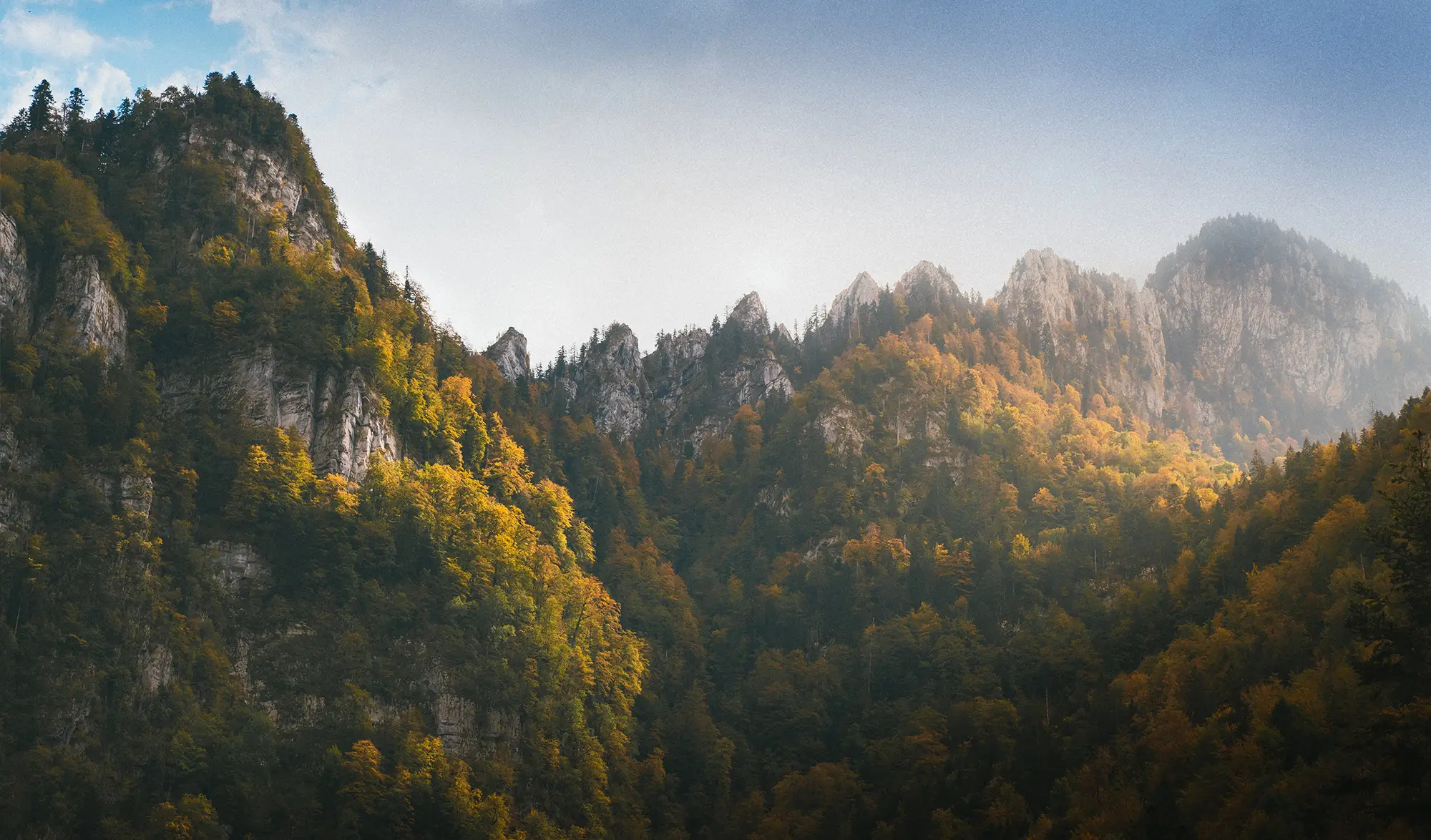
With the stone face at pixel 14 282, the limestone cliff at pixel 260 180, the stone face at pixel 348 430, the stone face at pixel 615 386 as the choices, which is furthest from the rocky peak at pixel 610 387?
the stone face at pixel 14 282

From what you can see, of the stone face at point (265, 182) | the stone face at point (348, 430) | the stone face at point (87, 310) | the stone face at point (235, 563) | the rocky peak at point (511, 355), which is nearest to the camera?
the stone face at point (235, 563)

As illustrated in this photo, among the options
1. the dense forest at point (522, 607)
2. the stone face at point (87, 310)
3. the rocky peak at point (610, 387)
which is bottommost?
the dense forest at point (522, 607)

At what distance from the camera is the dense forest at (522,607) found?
8725 centimetres

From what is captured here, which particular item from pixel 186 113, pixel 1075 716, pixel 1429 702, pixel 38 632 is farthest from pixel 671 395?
pixel 1429 702

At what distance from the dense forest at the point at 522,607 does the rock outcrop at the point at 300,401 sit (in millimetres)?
614

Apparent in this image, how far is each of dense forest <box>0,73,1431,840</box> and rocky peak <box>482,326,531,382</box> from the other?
20.0 meters

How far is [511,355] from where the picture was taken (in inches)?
7328

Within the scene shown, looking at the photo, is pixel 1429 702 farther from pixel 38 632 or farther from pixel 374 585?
pixel 38 632

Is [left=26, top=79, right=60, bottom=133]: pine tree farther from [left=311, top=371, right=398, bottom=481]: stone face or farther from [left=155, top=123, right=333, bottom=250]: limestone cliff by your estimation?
[left=311, top=371, right=398, bottom=481]: stone face

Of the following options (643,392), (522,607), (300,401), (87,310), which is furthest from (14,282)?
(643,392)

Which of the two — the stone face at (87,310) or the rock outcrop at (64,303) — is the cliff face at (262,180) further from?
the rock outcrop at (64,303)

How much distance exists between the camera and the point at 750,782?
117m

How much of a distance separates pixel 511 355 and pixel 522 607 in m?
73.5

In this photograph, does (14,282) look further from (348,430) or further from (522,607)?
(522,607)
